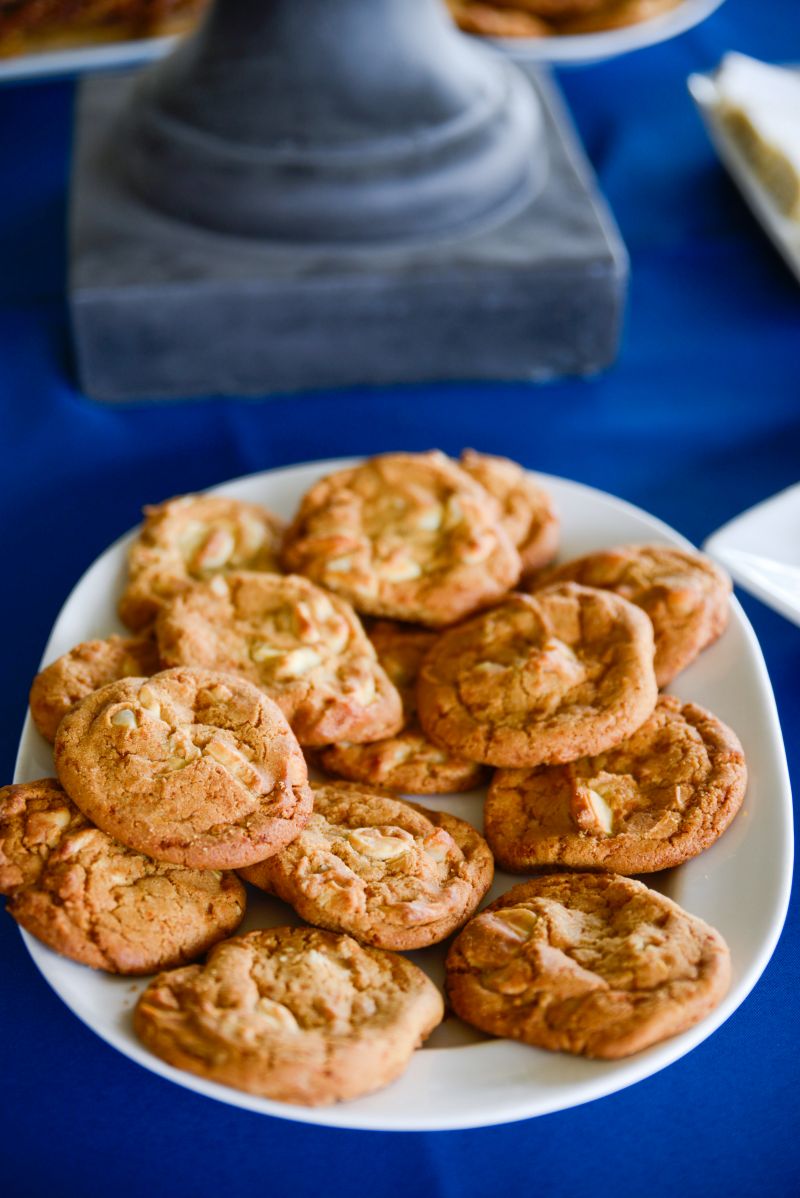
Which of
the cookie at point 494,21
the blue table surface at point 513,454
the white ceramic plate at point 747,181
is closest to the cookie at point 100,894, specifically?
the blue table surface at point 513,454

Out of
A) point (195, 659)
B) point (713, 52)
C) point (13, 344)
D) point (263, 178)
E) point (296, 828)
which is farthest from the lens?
point (713, 52)

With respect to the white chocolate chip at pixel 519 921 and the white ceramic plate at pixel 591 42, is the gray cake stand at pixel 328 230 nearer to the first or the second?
the white ceramic plate at pixel 591 42

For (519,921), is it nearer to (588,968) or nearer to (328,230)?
(588,968)

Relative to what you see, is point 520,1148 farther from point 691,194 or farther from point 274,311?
point 691,194

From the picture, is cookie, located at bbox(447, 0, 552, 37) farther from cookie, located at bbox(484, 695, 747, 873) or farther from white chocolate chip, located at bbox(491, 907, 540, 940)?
white chocolate chip, located at bbox(491, 907, 540, 940)

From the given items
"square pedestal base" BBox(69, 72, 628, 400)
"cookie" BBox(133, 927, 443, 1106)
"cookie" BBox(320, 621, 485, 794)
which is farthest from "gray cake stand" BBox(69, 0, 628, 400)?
"cookie" BBox(133, 927, 443, 1106)

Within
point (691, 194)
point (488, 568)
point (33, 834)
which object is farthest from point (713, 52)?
point (33, 834)

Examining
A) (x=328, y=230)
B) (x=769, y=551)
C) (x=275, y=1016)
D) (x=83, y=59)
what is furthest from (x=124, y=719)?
(x=83, y=59)
